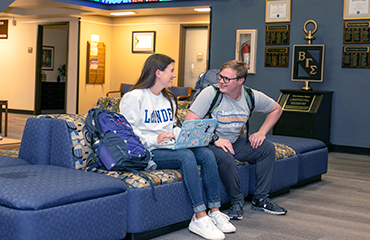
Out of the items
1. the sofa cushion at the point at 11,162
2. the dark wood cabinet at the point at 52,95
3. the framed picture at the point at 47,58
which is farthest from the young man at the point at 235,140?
the framed picture at the point at 47,58

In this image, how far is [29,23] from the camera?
1123 centimetres

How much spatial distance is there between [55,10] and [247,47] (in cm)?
461

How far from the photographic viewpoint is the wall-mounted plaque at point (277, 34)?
7.33m

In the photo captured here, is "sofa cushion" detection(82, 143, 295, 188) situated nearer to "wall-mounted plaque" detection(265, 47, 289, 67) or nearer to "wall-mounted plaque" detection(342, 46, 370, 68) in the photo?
"wall-mounted plaque" detection(342, 46, 370, 68)

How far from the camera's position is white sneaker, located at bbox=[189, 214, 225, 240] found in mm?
2633

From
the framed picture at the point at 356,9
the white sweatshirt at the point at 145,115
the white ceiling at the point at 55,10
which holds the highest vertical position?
the white ceiling at the point at 55,10

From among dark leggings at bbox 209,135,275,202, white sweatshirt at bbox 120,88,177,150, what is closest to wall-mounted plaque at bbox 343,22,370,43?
dark leggings at bbox 209,135,275,202

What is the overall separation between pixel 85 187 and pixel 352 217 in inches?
79.9

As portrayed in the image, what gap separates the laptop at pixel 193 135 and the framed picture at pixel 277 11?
4964mm

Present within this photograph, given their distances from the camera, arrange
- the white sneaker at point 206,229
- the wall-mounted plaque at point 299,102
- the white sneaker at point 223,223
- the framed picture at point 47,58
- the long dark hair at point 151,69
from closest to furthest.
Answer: the white sneaker at point 206,229 < the white sneaker at point 223,223 < the long dark hair at point 151,69 < the wall-mounted plaque at point 299,102 < the framed picture at point 47,58

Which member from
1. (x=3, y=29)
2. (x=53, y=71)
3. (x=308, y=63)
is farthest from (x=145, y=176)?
(x=53, y=71)

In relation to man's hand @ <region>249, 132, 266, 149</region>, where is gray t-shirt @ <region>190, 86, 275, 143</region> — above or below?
above

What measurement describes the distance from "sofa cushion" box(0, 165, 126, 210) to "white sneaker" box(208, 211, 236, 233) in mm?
673

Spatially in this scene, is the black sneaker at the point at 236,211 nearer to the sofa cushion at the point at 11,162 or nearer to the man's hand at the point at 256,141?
the man's hand at the point at 256,141
